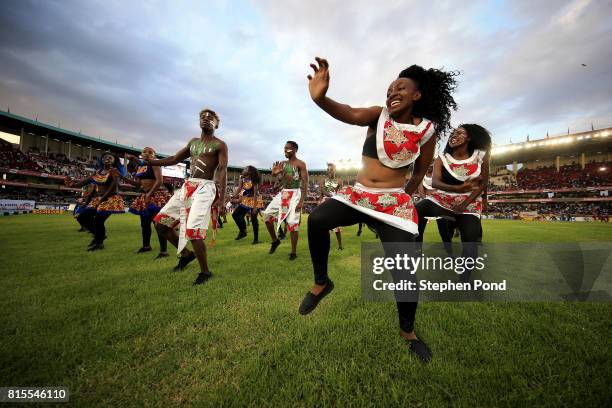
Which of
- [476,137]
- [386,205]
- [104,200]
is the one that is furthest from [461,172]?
[104,200]

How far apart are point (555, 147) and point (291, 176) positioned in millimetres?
56828

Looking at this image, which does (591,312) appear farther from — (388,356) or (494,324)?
(388,356)

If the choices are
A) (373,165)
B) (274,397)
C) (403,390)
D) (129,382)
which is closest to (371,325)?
(403,390)

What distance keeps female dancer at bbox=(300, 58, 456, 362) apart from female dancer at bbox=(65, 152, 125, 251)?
6306mm

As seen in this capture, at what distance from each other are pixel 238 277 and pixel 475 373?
3.03m

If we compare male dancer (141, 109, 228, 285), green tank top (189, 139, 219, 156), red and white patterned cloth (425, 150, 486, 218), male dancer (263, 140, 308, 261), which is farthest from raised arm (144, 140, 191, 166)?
red and white patterned cloth (425, 150, 486, 218)

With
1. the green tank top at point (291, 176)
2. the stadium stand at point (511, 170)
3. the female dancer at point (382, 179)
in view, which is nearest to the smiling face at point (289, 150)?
the green tank top at point (291, 176)

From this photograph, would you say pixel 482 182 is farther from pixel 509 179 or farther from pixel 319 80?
pixel 509 179

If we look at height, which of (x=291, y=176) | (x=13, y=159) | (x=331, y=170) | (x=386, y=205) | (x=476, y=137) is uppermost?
(x=13, y=159)

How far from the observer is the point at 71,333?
1.99 meters

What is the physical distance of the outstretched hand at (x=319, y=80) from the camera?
6.19 ft

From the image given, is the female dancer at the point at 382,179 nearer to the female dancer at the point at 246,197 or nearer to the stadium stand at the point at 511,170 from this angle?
the female dancer at the point at 246,197

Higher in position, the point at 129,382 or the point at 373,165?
the point at 373,165

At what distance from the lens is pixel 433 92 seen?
8.63 feet
